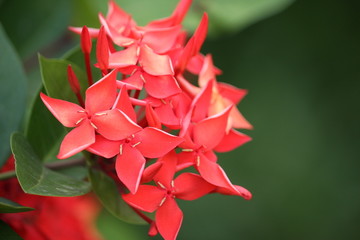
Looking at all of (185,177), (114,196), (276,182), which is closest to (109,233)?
(276,182)

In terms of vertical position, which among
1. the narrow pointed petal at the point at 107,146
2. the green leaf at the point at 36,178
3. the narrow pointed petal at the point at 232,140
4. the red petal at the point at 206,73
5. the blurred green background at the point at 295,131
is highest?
the red petal at the point at 206,73

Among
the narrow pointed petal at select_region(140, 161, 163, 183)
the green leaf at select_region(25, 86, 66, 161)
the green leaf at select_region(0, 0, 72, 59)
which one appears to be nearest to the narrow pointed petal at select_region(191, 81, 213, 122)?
the narrow pointed petal at select_region(140, 161, 163, 183)

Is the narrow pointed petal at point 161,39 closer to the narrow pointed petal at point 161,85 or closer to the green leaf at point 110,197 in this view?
the narrow pointed petal at point 161,85

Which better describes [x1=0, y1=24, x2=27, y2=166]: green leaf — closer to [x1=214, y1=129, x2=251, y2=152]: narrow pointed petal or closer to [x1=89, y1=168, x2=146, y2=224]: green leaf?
[x1=89, y1=168, x2=146, y2=224]: green leaf

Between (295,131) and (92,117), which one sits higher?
(92,117)

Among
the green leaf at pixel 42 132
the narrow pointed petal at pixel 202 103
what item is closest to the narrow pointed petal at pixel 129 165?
the narrow pointed petal at pixel 202 103

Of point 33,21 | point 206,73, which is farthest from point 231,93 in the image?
point 33,21

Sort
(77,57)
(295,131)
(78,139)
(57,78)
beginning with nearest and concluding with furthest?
(78,139), (57,78), (77,57), (295,131)

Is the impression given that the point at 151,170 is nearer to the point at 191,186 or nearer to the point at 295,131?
the point at 191,186
